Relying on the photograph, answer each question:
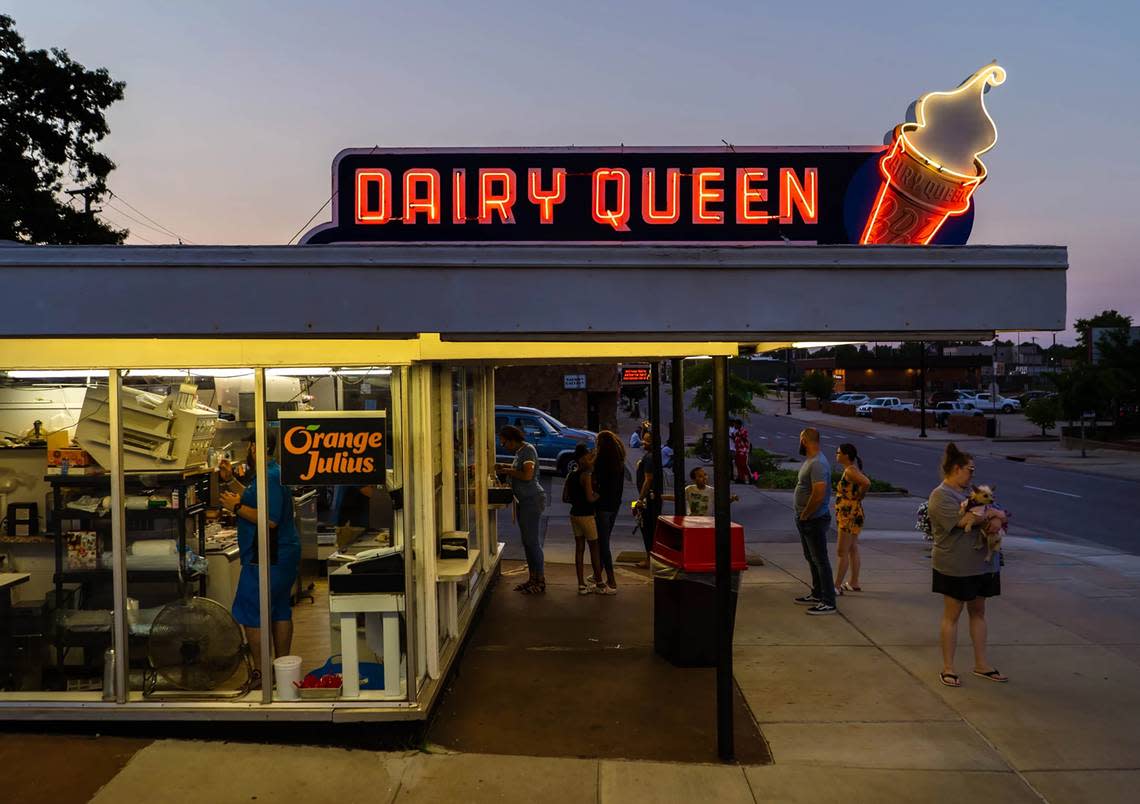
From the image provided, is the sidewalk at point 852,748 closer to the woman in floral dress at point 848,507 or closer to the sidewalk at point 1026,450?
the woman in floral dress at point 848,507

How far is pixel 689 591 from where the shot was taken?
685cm

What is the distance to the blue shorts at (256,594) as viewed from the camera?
5.63 m

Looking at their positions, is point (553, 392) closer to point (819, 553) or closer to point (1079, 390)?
point (1079, 390)

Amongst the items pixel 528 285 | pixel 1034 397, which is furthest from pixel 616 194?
pixel 1034 397

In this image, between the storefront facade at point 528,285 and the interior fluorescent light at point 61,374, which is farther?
the interior fluorescent light at point 61,374

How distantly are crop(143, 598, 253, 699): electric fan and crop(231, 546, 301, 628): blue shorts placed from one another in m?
0.09

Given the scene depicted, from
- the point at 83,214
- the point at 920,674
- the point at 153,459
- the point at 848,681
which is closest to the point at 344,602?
the point at 153,459

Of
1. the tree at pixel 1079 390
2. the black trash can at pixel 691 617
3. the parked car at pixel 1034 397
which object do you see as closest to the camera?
the black trash can at pixel 691 617

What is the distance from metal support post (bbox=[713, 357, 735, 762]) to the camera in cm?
512

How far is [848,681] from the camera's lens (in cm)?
654

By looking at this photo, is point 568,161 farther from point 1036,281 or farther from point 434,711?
point 434,711

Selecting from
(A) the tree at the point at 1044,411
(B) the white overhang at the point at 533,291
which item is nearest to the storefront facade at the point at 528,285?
(B) the white overhang at the point at 533,291

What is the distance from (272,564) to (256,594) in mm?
246

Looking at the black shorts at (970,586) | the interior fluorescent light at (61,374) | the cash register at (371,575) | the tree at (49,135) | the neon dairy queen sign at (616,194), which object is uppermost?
the tree at (49,135)
